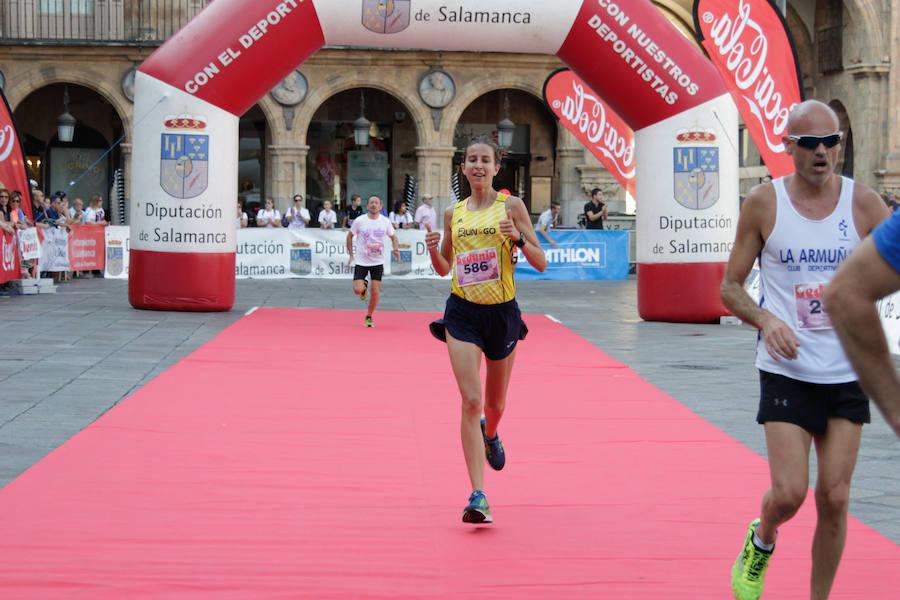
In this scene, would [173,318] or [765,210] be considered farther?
[173,318]

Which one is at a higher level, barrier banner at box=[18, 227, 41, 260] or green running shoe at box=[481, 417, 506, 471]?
barrier banner at box=[18, 227, 41, 260]

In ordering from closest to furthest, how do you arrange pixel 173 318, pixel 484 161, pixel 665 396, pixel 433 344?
Answer: pixel 484 161, pixel 665 396, pixel 433 344, pixel 173 318

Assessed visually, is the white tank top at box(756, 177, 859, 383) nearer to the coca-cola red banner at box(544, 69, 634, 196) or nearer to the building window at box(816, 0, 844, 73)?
the coca-cola red banner at box(544, 69, 634, 196)

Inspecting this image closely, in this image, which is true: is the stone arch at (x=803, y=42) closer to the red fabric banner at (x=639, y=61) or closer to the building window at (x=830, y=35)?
the building window at (x=830, y=35)

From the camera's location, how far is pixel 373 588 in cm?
425

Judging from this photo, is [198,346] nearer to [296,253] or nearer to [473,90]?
[296,253]

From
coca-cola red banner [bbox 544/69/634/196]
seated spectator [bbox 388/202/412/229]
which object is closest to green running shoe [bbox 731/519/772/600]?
coca-cola red banner [bbox 544/69/634/196]

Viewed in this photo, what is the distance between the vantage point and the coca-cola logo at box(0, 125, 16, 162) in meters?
18.2

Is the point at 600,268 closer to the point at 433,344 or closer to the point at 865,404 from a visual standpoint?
the point at 433,344

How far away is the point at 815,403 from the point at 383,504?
2.33 m

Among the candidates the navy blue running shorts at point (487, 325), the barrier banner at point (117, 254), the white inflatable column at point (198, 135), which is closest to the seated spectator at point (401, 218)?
the barrier banner at point (117, 254)

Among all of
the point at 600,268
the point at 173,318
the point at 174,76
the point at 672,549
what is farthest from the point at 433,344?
the point at 600,268

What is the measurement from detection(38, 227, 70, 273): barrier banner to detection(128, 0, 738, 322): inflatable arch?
6.18 metres

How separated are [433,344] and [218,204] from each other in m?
4.07
